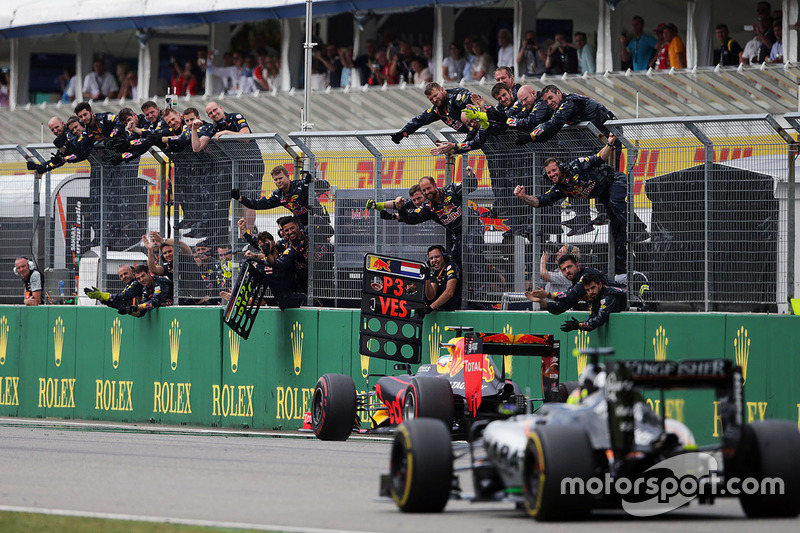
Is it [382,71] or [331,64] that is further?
[331,64]

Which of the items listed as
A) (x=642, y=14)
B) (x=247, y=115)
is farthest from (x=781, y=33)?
(x=247, y=115)

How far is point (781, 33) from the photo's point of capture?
22953 millimetres

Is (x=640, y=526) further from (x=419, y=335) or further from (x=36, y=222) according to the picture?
(x=36, y=222)

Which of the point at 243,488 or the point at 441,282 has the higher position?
the point at 441,282

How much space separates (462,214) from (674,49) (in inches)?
374

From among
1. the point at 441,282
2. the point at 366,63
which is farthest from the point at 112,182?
the point at 366,63

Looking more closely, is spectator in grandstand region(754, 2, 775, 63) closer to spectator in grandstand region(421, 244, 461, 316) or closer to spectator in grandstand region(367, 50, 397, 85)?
spectator in grandstand region(367, 50, 397, 85)

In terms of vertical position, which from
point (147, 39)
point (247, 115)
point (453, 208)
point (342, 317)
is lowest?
point (342, 317)

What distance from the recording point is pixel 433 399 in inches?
478

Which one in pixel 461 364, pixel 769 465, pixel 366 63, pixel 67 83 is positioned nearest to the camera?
pixel 769 465

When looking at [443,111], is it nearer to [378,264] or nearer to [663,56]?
[378,264]

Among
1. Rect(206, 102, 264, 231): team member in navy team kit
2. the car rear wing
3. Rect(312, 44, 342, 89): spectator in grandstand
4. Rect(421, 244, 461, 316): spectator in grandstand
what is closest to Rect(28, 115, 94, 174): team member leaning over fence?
Rect(206, 102, 264, 231): team member in navy team kit

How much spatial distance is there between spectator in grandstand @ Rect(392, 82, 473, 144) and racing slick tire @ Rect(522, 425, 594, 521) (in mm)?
8405

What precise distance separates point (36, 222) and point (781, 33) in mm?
12022
